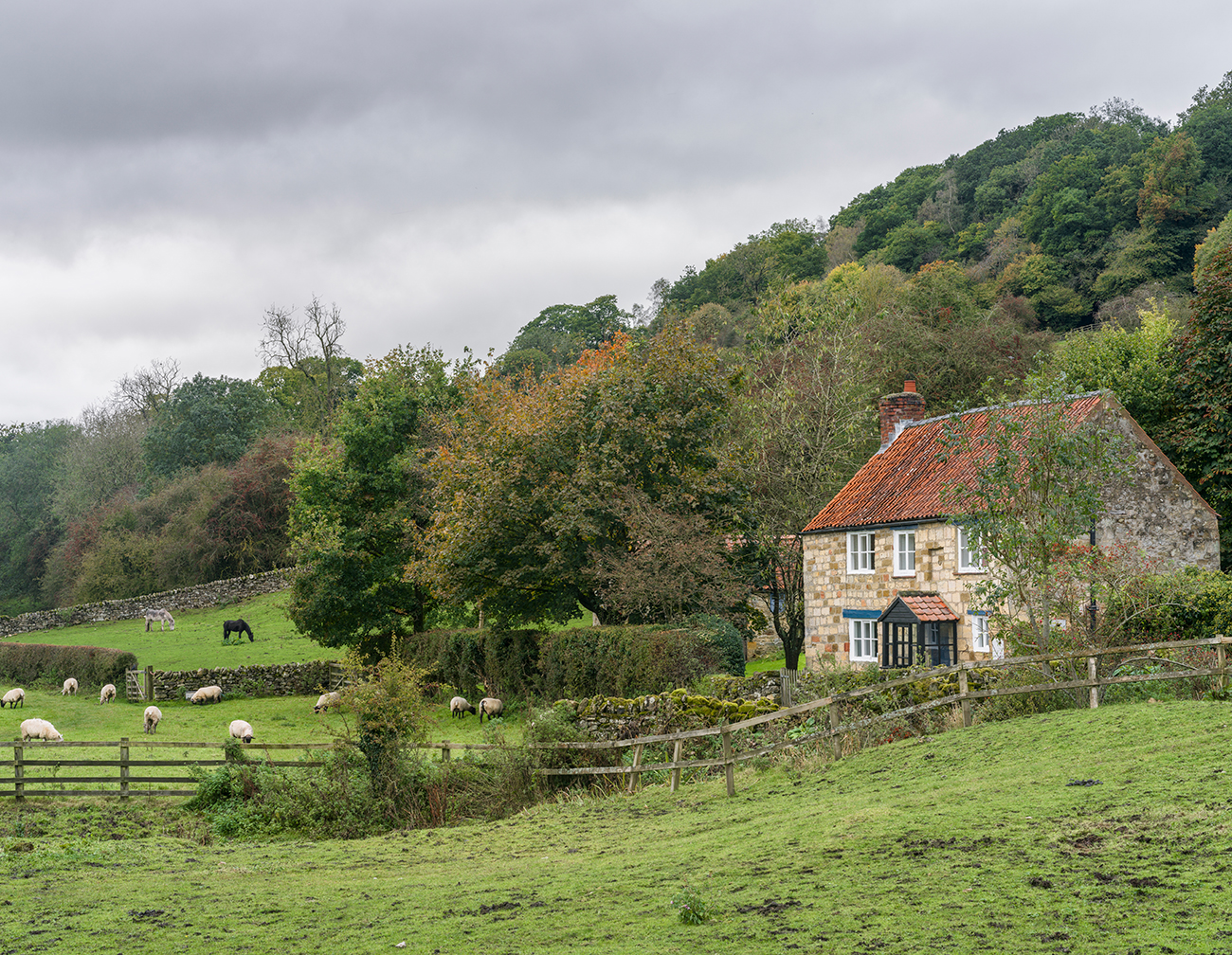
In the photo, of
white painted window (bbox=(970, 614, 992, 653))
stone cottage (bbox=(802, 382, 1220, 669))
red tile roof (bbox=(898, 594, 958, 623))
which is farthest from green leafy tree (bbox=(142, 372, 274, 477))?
white painted window (bbox=(970, 614, 992, 653))

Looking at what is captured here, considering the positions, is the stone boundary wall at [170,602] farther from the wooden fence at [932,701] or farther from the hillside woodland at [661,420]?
the wooden fence at [932,701]

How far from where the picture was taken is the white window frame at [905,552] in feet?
90.4

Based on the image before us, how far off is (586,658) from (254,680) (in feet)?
55.8

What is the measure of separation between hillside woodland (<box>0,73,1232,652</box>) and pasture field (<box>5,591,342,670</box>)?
5150mm

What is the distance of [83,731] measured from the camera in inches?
1046

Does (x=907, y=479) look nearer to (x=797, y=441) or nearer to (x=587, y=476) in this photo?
(x=797, y=441)

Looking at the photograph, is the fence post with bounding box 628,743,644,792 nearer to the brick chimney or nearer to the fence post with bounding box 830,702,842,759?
the fence post with bounding box 830,702,842,759

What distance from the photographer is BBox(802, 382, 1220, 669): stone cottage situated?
2514 cm

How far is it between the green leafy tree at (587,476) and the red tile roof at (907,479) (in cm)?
443

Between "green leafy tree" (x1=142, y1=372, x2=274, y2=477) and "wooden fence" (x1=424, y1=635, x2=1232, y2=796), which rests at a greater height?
"green leafy tree" (x1=142, y1=372, x2=274, y2=477)

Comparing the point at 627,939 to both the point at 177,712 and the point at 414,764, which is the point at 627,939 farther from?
the point at 177,712

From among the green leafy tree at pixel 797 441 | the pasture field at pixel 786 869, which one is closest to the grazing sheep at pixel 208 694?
the pasture field at pixel 786 869

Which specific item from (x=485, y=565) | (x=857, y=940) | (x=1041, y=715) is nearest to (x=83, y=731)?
(x=485, y=565)

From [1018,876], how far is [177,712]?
2882cm
